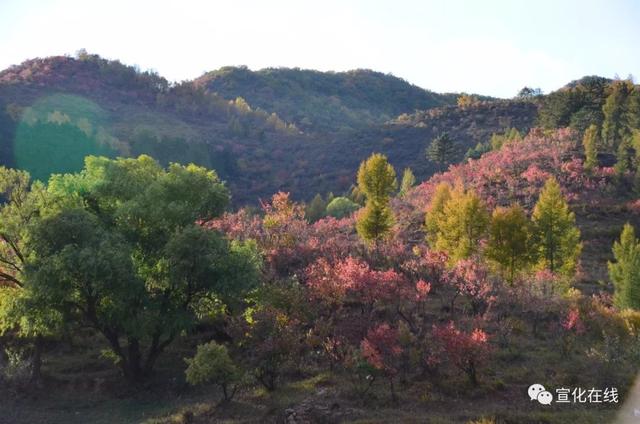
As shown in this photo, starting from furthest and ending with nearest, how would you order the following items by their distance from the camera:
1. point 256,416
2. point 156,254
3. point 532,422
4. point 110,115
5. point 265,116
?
1. point 265,116
2. point 110,115
3. point 156,254
4. point 256,416
5. point 532,422

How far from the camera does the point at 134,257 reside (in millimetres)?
20094

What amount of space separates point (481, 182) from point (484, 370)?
43442mm

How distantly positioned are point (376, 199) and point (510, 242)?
10.8m

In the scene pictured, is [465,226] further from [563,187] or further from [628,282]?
[563,187]

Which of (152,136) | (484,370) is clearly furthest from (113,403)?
(152,136)

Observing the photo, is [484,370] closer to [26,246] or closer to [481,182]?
[26,246]

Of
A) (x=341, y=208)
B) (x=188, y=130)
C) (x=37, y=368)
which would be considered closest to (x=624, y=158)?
(x=341, y=208)

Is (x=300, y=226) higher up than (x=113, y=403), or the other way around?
(x=300, y=226)

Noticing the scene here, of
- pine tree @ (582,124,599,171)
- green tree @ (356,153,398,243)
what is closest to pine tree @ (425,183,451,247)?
green tree @ (356,153,398,243)

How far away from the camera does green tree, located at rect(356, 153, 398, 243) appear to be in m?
36.6

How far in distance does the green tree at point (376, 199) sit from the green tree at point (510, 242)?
8591 mm

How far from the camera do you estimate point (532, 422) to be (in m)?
13.6

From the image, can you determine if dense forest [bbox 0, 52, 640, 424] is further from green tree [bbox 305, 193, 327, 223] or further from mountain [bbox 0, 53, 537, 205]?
mountain [bbox 0, 53, 537, 205]

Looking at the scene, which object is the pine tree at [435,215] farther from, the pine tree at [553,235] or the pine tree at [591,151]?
the pine tree at [591,151]
